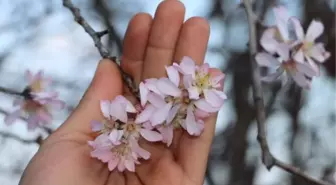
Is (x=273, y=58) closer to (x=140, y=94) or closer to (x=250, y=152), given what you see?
(x=140, y=94)

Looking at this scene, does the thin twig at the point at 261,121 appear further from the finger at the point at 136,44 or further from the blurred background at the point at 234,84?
the blurred background at the point at 234,84

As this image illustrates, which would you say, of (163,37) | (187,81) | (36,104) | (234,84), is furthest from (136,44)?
(234,84)

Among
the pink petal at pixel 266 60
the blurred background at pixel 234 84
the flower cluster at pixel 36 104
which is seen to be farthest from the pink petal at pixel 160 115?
the blurred background at pixel 234 84

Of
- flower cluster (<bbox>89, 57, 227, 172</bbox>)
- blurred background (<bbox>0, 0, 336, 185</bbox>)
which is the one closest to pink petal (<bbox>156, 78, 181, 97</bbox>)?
flower cluster (<bbox>89, 57, 227, 172</bbox>)

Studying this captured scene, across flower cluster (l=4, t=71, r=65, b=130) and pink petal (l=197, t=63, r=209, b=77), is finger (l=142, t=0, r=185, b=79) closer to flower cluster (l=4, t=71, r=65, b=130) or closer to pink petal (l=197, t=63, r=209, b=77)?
pink petal (l=197, t=63, r=209, b=77)

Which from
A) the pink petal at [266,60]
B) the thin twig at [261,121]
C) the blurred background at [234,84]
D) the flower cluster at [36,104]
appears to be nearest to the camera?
the thin twig at [261,121]

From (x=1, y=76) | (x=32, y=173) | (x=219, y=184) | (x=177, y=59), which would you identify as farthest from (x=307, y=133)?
(x=32, y=173)
